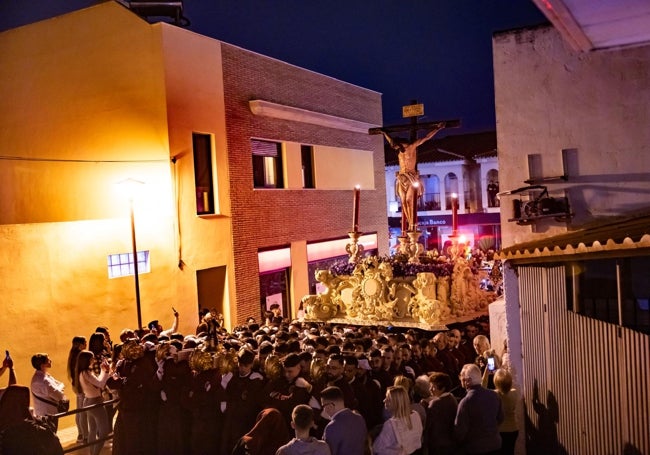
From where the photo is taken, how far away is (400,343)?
28.0 feet

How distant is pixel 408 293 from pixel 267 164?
28.0 ft

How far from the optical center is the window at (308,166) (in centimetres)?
2070

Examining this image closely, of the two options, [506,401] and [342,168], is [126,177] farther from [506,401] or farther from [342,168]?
[506,401]

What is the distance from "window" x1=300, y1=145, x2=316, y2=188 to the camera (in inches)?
815

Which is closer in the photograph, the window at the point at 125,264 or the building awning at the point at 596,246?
the building awning at the point at 596,246

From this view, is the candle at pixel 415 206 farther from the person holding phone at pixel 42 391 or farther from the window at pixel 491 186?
the window at pixel 491 186

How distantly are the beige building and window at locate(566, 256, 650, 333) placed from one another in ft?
31.7

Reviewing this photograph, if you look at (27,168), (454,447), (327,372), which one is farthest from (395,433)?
(27,168)

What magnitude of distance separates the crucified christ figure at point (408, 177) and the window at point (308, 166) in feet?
25.7

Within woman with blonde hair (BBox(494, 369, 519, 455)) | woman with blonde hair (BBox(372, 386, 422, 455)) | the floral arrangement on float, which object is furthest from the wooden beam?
woman with blonde hair (BBox(372, 386, 422, 455))

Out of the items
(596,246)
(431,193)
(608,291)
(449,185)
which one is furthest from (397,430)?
(431,193)

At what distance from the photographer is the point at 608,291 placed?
799 cm

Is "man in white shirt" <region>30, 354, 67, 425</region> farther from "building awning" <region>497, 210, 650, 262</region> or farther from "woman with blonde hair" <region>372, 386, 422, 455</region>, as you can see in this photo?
"building awning" <region>497, 210, 650, 262</region>

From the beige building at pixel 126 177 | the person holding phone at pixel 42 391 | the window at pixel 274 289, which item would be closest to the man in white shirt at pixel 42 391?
the person holding phone at pixel 42 391
